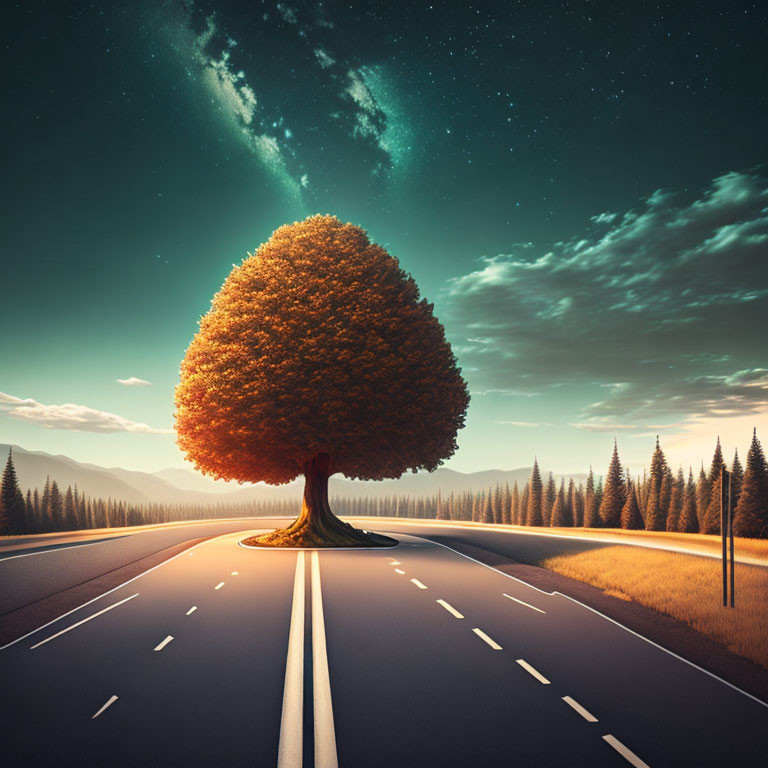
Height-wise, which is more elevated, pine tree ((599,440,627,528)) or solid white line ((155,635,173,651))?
pine tree ((599,440,627,528))

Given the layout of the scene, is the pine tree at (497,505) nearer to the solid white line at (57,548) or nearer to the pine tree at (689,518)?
the pine tree at (689,518)

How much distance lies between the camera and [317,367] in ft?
79.3

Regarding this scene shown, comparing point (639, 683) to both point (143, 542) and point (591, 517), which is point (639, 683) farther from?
point (591, 517)

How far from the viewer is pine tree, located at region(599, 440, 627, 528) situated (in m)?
70.5

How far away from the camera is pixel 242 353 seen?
976 inches

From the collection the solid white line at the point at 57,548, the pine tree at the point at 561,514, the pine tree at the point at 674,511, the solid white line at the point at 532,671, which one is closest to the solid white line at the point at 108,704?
the solid white line at the point at 532,671

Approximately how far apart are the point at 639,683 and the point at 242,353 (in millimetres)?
19910

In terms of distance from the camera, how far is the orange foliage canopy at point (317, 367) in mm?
24141

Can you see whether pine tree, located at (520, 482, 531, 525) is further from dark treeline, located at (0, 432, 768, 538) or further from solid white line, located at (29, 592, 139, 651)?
solid white line, located at (29, 592, 139, 651)

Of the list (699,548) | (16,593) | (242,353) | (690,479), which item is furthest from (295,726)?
(690,479)

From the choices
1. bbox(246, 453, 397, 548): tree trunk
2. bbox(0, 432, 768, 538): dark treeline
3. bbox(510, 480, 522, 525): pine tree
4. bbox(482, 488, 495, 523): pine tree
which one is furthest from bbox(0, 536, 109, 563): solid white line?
bbox(482, 488, 495, 523): pine tree

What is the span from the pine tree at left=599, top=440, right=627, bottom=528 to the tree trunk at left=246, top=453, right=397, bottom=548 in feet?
167

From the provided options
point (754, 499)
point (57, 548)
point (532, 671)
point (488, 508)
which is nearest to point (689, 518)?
point (754, 499)

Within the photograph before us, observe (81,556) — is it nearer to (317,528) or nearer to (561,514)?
(317,528)
